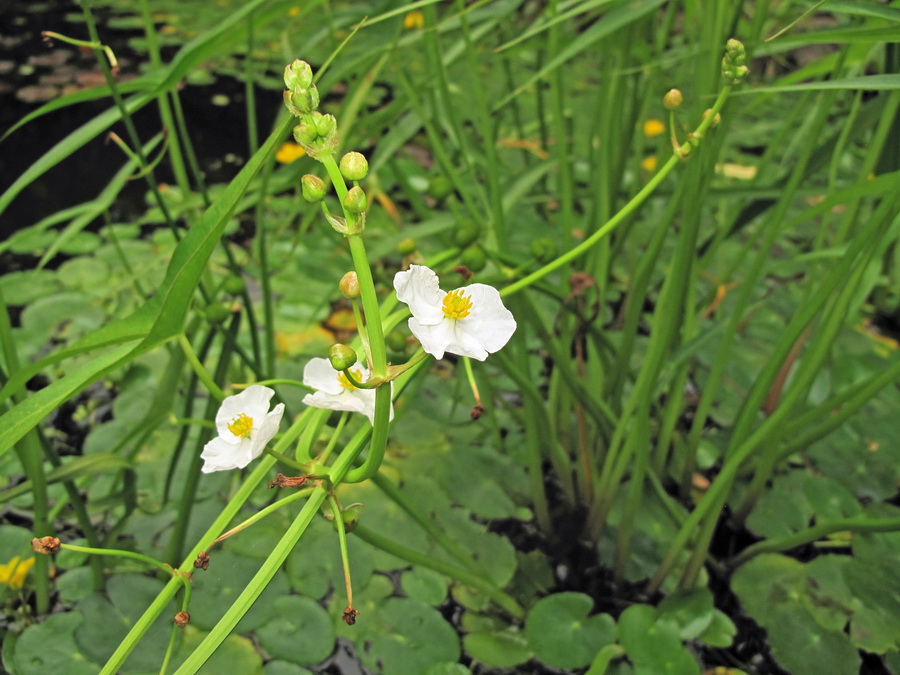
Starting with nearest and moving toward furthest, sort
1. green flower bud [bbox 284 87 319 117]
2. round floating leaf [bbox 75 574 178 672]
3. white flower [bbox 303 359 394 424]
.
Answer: green flower bud [bbox 284 87 319 117], white flower [bbox 303 359 394 424], round floating leaf [bbox 75 574 178 672]

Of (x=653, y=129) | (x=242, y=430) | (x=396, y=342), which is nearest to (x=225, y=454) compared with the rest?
(x=242, y=430)

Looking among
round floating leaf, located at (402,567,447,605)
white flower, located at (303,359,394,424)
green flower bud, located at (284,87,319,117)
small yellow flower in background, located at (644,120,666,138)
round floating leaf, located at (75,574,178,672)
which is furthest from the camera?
small yellow flower in background, located at (644,120,666,138)

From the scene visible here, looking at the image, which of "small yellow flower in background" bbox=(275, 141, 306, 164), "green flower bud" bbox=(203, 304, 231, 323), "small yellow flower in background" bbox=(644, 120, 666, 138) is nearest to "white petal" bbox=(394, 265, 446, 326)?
"green flower bud" bbox=(203, 304, 231, 323)

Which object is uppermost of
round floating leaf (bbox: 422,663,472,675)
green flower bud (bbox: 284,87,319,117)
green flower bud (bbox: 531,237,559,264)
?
green flower bud (bbox: 284,87,319,117)

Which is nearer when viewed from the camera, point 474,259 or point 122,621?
point 474,259

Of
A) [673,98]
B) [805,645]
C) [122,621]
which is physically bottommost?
[805,645]

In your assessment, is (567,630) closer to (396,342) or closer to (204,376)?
(396,342)

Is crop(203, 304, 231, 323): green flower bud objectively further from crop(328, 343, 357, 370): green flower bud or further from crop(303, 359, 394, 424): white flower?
crop(328, 343, 357, 370): green flower bud
